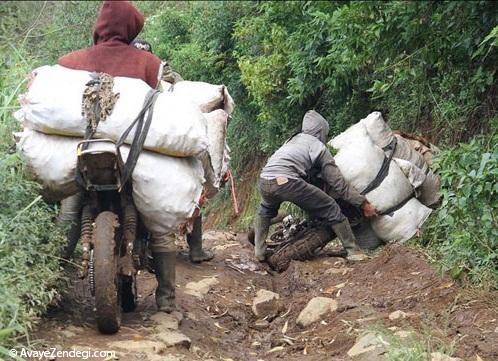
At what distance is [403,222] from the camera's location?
25.3ft

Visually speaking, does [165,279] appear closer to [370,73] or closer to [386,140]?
[386,140]

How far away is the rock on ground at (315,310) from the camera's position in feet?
19.0

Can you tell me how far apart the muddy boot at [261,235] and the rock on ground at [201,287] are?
107cm

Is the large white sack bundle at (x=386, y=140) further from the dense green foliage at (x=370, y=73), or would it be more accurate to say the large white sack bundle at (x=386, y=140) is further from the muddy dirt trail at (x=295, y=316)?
the muddy dirt trail at (x=295, y=316)

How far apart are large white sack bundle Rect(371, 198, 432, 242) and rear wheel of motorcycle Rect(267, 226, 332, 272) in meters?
0.52

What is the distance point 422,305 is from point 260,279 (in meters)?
2.55

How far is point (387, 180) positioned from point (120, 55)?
11.5ft

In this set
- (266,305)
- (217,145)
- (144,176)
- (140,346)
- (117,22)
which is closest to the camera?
(140,346)

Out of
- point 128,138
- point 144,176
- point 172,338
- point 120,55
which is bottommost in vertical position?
point 172,338

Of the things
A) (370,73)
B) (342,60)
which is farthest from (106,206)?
(370,73)

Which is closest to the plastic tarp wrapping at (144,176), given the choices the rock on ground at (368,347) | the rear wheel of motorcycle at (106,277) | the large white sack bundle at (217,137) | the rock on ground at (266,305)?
the rear wheel of motorcycle at (106,277)

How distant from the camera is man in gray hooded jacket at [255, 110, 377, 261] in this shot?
750cm

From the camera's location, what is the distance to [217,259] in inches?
316

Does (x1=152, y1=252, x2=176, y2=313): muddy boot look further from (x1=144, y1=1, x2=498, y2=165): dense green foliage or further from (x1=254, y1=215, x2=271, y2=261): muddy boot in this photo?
(x1=254, y1=215, x2=271, y2=261): muddy boot
